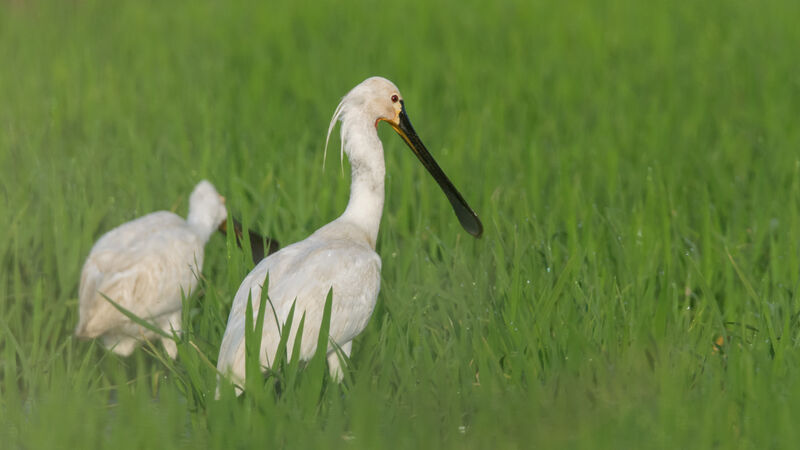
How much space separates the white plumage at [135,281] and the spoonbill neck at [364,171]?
67 cm

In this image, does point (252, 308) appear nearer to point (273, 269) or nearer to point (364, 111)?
point (273, 269)

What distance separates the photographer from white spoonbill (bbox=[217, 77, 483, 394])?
3.34 meters

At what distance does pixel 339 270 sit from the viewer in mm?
3498

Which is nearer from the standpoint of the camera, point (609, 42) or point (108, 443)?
point (108, 443)

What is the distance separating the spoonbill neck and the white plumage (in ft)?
2.20

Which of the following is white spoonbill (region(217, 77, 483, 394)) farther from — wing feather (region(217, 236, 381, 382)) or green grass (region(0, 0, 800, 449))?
green grass (region(0, 0, 800, 449))

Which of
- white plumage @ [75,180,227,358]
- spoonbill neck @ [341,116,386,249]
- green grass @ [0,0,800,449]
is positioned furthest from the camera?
white plumage @ [75,180,227,358]

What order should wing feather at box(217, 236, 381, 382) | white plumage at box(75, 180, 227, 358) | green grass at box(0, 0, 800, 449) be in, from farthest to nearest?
white plumage at box(75, 180, 227, 358) → wing feather at box(217, 236, 381, 382) → green grass at box(0, 0, 800, 449)

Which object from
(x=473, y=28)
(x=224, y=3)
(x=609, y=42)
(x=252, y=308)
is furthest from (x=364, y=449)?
(x=224, y=3)

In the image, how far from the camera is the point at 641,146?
695 cm

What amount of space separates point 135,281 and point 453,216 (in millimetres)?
1829

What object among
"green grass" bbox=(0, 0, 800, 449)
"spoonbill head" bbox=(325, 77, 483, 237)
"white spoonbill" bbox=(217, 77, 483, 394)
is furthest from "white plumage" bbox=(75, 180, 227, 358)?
"spoonbill head" bbox=(325, 77, 483, 237)

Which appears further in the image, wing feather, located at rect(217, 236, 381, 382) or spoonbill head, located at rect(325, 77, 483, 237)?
spoonbill head, located at rect(325, 77, 483, 237)

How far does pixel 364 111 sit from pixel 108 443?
5.18 ft
